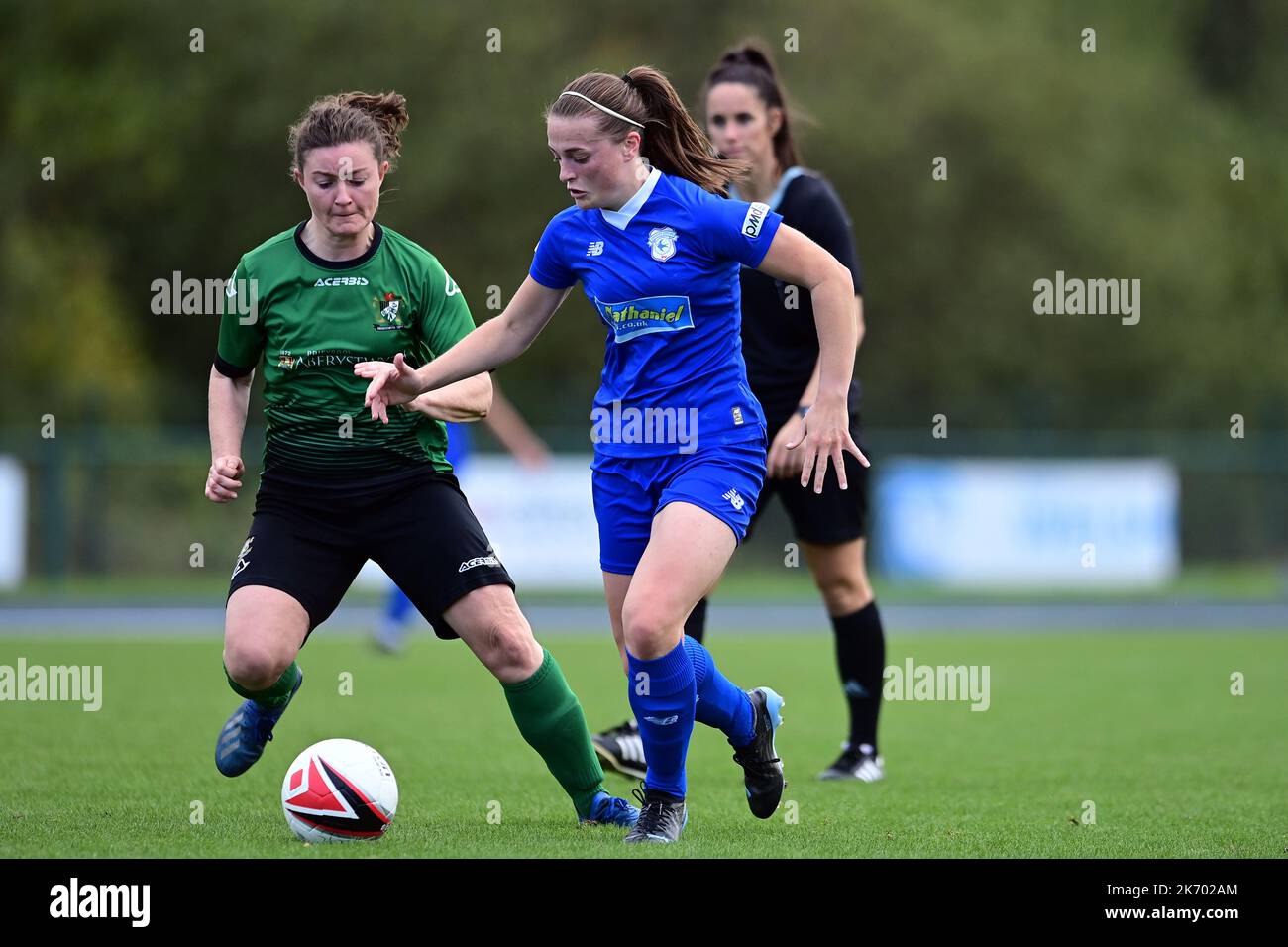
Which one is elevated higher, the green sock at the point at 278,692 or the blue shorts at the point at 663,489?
the blue shorts at the point at 663,489

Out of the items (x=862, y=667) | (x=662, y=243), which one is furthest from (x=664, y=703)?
(x=862, y=667)

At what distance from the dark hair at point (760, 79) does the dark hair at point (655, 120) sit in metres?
1.24

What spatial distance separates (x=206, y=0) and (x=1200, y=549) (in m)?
20.1

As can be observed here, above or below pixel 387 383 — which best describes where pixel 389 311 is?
above

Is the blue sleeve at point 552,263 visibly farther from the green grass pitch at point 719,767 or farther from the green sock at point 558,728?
the green grass pitch at point 719,767

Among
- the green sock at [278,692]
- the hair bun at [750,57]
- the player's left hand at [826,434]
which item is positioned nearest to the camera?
the player's left hand at [826,434]

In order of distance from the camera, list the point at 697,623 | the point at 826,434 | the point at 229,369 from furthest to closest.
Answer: the point at 697,623
the point at 229,369
the point at 826,434

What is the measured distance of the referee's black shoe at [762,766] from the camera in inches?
214

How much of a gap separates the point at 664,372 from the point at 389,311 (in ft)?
3.18

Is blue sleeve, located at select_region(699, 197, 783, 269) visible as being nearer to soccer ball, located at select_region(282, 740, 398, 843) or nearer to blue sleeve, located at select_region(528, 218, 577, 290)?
blue sleeve, located at select_region(528, 218, 577, 290)

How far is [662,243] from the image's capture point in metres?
5.19

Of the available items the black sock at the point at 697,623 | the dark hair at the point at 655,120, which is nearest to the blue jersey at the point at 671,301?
the dark hair at the point at 655,120

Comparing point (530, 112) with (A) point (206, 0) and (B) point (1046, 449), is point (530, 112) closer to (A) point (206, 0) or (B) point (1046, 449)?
(A) point (206, 0)

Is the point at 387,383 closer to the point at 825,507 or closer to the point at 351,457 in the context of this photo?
the point at 351,457
